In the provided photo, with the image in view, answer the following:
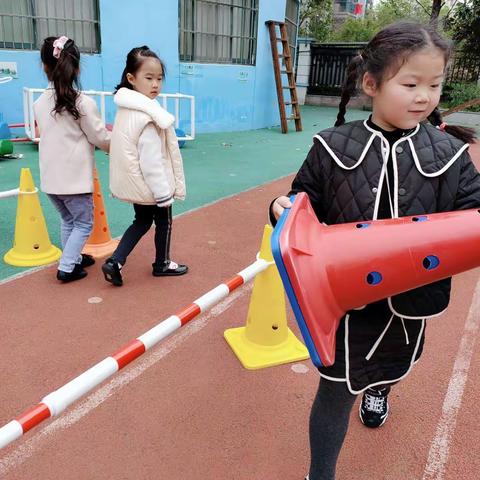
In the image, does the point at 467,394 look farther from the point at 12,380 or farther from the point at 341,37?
the point at 341,37

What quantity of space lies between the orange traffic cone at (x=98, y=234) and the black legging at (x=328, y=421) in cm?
300

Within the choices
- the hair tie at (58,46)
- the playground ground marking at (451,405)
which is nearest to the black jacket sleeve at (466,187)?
the playground ground marking at (451,405)

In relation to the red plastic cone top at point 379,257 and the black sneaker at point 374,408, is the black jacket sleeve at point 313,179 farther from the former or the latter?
the black sneaker at point 374,408

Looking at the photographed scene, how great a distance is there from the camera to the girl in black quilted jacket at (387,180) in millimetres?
1416

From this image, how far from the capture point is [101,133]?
3588mm

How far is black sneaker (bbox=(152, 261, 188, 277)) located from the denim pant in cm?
60

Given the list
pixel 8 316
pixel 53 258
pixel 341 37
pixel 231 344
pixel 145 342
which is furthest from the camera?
pixel 341 37

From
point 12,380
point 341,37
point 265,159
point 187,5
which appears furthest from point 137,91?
point 341,37

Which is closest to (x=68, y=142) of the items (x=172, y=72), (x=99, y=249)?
(x=99, y=249)

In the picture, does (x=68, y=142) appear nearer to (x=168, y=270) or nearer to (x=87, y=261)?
(x=87, y=261)

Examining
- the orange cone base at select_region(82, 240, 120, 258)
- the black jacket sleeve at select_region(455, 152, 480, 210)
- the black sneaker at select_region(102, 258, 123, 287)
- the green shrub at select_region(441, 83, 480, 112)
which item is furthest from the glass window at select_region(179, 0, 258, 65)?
the green shrub at select_region(441, 83, 480, 112)

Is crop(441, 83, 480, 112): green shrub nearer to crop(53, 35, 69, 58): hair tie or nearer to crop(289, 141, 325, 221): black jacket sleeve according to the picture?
crop(53, 35, 69, 58): hair tie

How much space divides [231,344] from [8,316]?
5.01 feet

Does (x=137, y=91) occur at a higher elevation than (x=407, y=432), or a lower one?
higher
